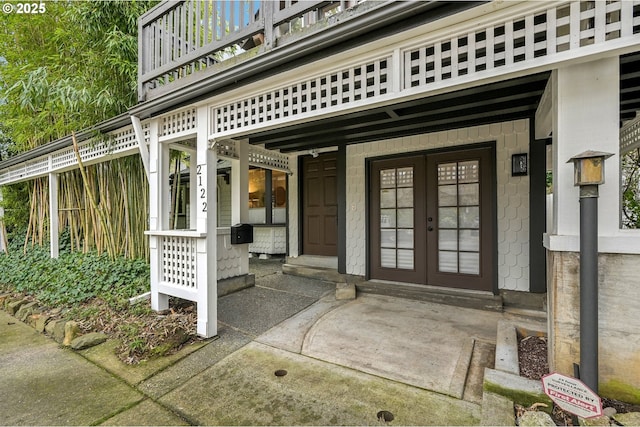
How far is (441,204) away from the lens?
3.91 m

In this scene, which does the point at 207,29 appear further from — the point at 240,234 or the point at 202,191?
the point at 240,234

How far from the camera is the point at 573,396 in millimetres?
1392

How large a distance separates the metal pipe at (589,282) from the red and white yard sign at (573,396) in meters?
0.19

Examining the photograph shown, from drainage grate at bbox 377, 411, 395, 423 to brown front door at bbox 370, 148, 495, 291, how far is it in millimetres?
2463

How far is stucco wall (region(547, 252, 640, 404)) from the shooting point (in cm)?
157

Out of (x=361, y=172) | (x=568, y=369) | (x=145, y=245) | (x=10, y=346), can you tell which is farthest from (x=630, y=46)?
(x=10, y=346)

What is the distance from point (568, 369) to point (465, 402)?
0.63m

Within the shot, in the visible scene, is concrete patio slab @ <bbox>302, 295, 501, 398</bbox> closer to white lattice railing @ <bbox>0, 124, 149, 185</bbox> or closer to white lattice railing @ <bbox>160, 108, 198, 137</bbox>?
white lattice railing @ <bbox>160, 108, 198, 137</bbox>

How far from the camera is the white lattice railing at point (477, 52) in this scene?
4.61ft

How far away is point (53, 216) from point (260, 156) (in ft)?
12.9

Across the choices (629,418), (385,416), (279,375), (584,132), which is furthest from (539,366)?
(279,375)

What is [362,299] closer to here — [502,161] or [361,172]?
[361,172]

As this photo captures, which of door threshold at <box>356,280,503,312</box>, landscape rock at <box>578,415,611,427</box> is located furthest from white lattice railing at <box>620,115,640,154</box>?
landscape rock at <box>578,415,611,427</box>

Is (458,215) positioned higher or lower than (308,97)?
lower
